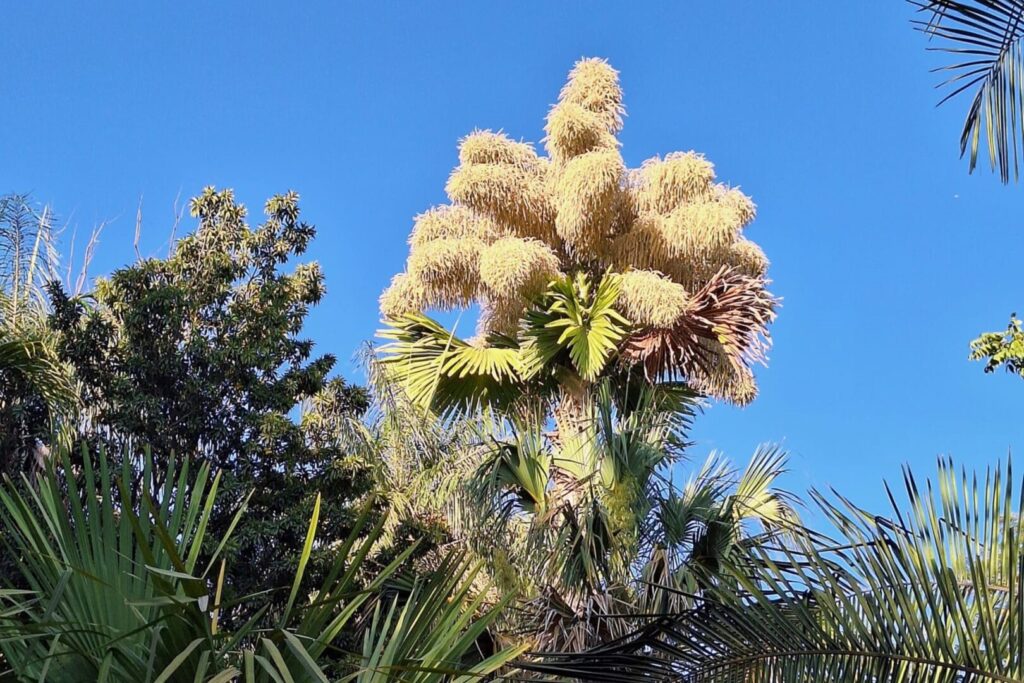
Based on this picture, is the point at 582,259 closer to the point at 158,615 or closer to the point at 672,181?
the point at 672,181

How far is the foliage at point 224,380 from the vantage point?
12094 mm

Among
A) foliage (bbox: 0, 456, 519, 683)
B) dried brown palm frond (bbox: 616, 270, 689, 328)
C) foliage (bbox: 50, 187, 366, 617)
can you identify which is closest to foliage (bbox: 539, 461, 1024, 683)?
foliage (bbox: 0, 456, 519, 683)

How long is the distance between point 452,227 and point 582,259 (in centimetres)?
122

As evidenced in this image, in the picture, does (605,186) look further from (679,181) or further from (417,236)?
(417,236)

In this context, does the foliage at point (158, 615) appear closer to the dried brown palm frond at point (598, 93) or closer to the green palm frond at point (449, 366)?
the green palm frond at point (449, 366)

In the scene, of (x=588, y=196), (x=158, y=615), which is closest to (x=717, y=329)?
(x=588, y=196)

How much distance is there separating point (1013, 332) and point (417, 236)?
548 centimetres

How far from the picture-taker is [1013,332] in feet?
36.4

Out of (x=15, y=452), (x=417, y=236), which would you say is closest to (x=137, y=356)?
(x=15, y=452)

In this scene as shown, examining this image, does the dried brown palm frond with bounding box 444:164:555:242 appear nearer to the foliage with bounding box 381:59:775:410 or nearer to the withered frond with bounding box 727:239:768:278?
the foliage with bounding box 381:59:775:410

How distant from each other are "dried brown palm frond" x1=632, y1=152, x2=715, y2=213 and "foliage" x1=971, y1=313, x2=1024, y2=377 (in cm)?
294

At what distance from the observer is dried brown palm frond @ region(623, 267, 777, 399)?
10461 millimetres

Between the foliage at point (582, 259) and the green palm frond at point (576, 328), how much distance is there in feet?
0.05

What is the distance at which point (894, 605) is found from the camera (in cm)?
381
